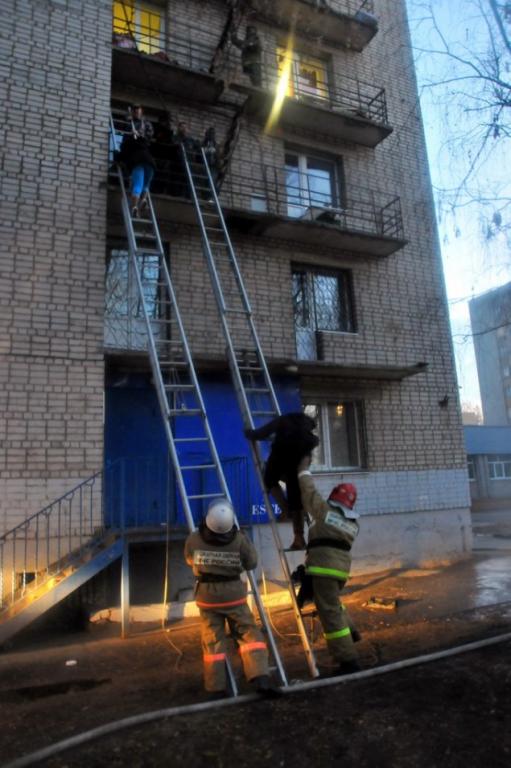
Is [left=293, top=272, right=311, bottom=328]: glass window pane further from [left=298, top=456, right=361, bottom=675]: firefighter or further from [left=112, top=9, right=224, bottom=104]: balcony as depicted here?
[left=298, top=456, right=361, bottom=675]: firefighter

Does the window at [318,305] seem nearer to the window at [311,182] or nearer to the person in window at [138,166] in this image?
the window at [311,182]

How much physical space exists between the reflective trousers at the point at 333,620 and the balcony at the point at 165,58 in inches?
336

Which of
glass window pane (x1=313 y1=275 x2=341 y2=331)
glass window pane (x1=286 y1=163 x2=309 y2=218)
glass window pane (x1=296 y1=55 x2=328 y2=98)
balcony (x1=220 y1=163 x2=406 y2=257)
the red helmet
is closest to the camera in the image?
the red helmet

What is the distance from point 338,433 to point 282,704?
6.49 metres

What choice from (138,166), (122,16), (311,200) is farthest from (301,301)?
(122,16)

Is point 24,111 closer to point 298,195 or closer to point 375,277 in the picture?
point 298,195

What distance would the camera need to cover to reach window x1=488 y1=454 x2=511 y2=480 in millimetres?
33844

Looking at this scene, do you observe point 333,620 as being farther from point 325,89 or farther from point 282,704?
point 325,89

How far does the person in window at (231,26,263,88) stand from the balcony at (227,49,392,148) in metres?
0.08

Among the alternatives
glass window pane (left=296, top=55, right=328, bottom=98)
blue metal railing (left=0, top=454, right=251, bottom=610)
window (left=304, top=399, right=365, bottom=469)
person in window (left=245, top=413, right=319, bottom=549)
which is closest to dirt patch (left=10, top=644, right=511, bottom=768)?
person in window (left=245, top=413, right=319, bottom=549)

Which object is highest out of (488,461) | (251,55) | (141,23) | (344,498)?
(141,23)

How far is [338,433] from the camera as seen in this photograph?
10125 mm

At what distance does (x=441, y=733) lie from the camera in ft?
11.2

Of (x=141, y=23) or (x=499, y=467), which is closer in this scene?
(x=141, y=23)
